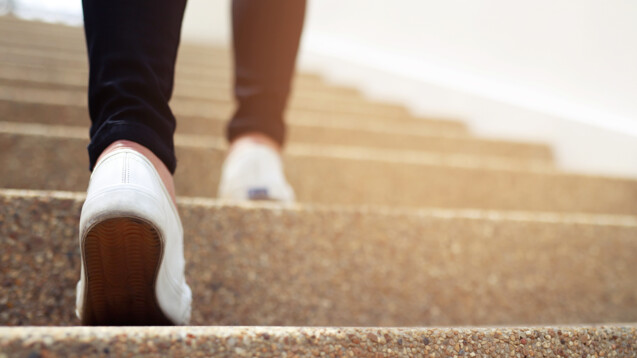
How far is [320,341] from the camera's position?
0.43m

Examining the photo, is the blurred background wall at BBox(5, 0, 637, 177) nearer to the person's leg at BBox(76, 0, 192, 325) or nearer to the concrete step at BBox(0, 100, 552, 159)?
the concrete step at BBox(0, 100, 552, 159)

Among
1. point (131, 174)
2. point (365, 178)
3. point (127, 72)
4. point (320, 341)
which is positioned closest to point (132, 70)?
point (127, 72)

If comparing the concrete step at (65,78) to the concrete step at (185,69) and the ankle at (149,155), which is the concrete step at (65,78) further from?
the ankle at (149,155)

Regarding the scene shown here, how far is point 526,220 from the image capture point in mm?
830

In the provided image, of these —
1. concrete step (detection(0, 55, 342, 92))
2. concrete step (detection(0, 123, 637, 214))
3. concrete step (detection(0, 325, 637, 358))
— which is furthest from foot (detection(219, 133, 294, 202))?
concrete step (detection(0, 55, 342, 92))

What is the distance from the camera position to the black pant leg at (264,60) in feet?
2.70

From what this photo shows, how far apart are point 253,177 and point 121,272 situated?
385 mm

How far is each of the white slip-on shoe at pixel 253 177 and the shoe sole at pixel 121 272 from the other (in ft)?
1.12

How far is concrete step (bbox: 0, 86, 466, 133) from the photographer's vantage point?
123 centimetres

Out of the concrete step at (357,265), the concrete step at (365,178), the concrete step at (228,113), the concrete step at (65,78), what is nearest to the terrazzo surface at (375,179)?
the concrete step at (365,178)

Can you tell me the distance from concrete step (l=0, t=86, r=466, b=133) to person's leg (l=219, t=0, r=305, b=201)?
532mm

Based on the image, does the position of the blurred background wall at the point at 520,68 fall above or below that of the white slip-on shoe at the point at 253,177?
above

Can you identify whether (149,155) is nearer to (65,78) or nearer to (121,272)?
(121,272)

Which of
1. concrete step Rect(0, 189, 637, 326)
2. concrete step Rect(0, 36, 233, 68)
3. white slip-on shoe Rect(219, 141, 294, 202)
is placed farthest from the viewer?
concrete step Rect(0, 36, 233, 68)
